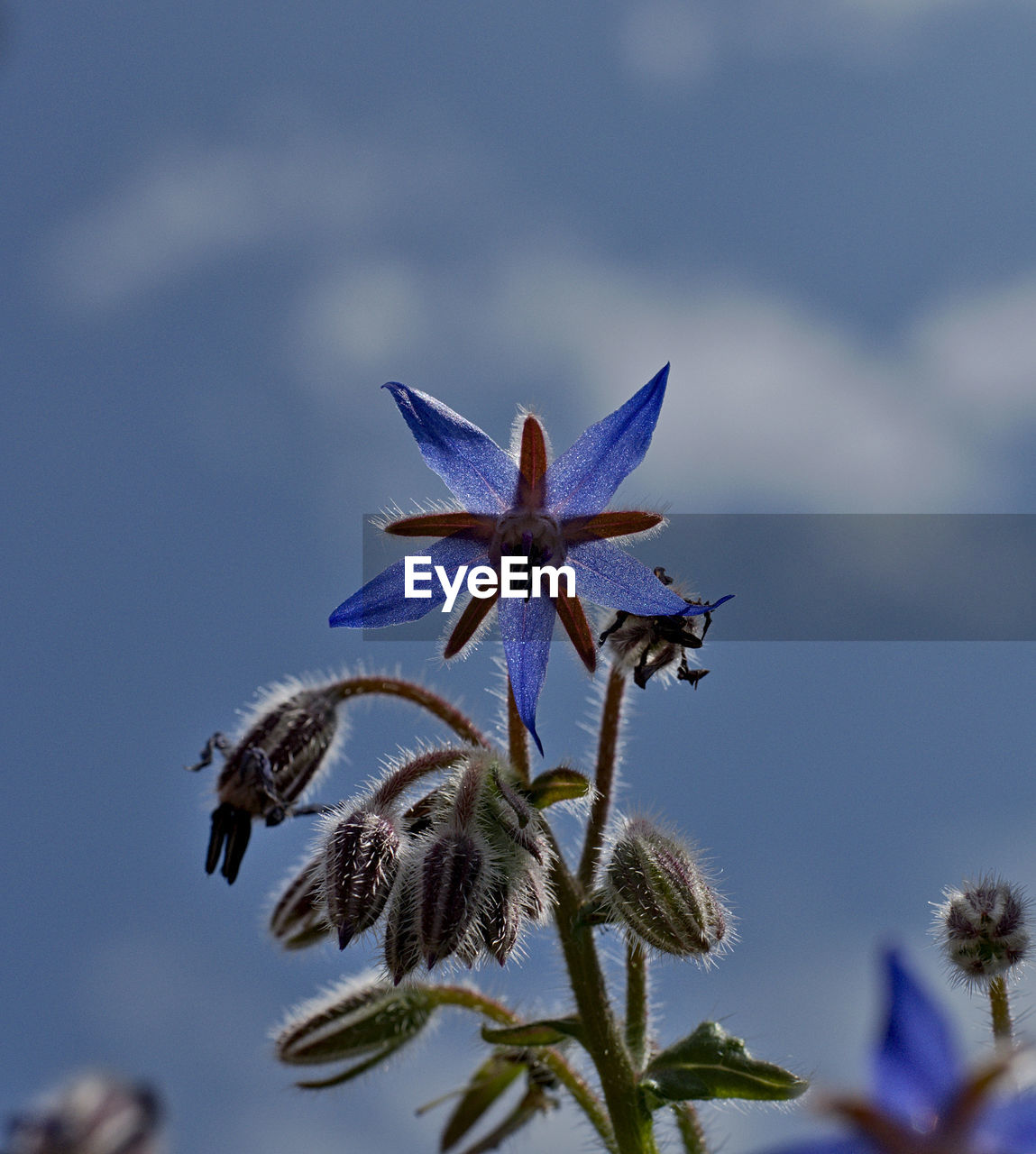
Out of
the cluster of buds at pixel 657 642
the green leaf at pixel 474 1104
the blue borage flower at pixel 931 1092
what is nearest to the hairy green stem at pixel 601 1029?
the cluster of buds at pixel 657 642

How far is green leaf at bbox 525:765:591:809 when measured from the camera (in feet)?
7.95

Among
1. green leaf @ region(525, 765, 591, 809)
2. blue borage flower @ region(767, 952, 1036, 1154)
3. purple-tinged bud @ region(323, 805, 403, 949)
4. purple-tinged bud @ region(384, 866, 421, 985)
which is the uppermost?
green leaf @ region(525, 765, 591, 809)

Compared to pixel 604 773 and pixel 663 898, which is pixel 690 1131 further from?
pixel 604 773

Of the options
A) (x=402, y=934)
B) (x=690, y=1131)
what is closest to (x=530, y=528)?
(x=402, y=934)

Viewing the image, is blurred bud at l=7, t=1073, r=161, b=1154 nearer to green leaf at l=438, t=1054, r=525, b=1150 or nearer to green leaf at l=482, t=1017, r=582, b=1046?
green leaf at l=482, t=1017, r=582, b=1046

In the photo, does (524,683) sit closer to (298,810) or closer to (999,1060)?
(298,810)

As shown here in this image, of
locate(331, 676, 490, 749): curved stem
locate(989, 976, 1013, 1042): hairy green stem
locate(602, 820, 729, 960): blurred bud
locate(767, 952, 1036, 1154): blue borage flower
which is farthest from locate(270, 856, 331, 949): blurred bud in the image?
locate(767, 952, 1036, 1154): blue borage flower

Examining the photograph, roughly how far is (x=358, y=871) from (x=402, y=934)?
135 mm

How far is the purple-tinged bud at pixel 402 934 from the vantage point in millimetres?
2201

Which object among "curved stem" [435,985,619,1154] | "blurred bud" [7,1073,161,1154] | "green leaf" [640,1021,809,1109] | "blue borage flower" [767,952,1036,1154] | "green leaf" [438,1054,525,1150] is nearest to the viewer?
"blue borage flower" [767,952,1036,1154]

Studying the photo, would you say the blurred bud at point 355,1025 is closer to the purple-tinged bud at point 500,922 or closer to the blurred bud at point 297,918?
the blurred bud at point 297,918

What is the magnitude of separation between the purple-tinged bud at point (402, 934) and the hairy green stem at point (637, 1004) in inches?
19.0

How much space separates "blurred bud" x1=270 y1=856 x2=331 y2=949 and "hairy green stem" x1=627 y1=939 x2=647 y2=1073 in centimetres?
63

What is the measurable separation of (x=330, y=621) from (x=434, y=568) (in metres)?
0.27
